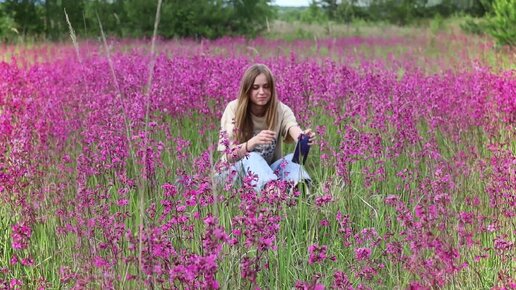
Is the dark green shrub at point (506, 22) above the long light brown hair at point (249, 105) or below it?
above

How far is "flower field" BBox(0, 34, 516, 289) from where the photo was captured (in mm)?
2588

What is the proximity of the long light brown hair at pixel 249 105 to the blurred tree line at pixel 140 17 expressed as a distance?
14.0 metres

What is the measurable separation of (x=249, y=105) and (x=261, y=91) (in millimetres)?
249

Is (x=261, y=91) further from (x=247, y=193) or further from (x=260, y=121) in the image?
(x=247, y=193)

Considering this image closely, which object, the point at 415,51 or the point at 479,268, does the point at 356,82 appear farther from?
the point at 415,51

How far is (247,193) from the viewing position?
9.59 ft

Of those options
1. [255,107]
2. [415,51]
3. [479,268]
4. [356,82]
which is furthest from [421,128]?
[415,51]

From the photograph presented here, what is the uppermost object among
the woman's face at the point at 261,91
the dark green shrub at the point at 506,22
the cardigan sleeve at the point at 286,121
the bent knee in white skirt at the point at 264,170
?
the dark green shrub at the point at 506,22

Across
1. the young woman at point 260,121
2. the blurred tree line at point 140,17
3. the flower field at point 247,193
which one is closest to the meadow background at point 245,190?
the flower field at point 247,193

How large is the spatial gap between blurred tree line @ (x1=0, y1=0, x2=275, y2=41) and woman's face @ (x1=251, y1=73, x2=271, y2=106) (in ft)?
46.3

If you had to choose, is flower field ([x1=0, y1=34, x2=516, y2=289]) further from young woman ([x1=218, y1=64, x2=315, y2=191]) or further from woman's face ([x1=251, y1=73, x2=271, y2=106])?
woman's face ([x1=251, y1=73, x2=271, y2=106])

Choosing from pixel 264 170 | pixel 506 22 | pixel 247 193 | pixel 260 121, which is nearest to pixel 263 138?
pixel 264 170

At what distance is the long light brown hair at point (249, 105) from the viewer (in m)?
4.65

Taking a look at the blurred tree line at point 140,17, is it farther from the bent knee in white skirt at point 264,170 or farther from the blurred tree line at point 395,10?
the bent knee in white skirt at point 264,170
